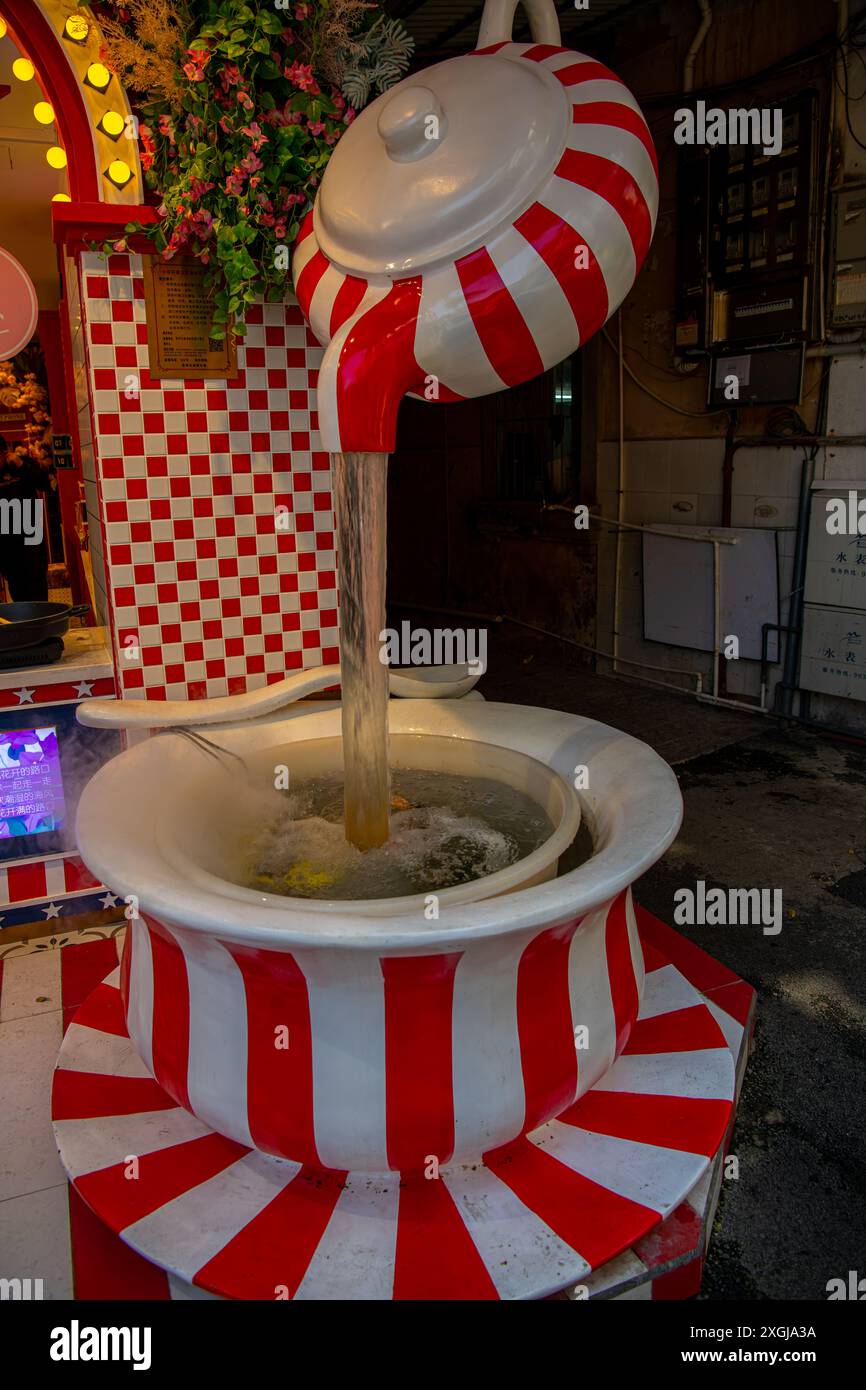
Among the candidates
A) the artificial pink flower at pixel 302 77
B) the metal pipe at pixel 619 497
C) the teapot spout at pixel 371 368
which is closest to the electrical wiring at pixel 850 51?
the metal pipe at pixel 619 497

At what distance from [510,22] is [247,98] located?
26.1 inches

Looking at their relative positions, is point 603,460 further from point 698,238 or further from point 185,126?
point 185,126

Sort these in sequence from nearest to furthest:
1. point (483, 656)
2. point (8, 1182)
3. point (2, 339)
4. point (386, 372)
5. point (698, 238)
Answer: point (386, 372) < point (8, 1182) < point (2, 339) < point (698, 238) < point (483, 656)

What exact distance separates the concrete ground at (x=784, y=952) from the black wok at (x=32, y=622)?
2.03m

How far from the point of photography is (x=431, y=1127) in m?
1.44

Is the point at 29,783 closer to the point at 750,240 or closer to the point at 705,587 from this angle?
the point at 705,587

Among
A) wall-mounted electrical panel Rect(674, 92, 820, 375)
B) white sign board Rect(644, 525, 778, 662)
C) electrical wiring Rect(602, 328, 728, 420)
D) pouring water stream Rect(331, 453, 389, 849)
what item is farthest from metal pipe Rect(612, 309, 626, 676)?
pouring water stream Rect(331, 453, 389, 849)

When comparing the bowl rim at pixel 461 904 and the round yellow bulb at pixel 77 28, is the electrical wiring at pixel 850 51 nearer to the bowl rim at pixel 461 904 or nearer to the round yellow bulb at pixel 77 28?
the round yellow bulb at pixel 77 28

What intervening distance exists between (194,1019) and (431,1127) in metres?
0.43

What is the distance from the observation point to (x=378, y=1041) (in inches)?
55.2

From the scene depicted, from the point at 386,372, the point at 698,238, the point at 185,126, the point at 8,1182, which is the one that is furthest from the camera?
the point at 698,238

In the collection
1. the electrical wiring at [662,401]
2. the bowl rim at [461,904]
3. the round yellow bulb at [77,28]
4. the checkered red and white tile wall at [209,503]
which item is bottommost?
the bowl rim at [461,904]

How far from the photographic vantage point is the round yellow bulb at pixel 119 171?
2.29m
